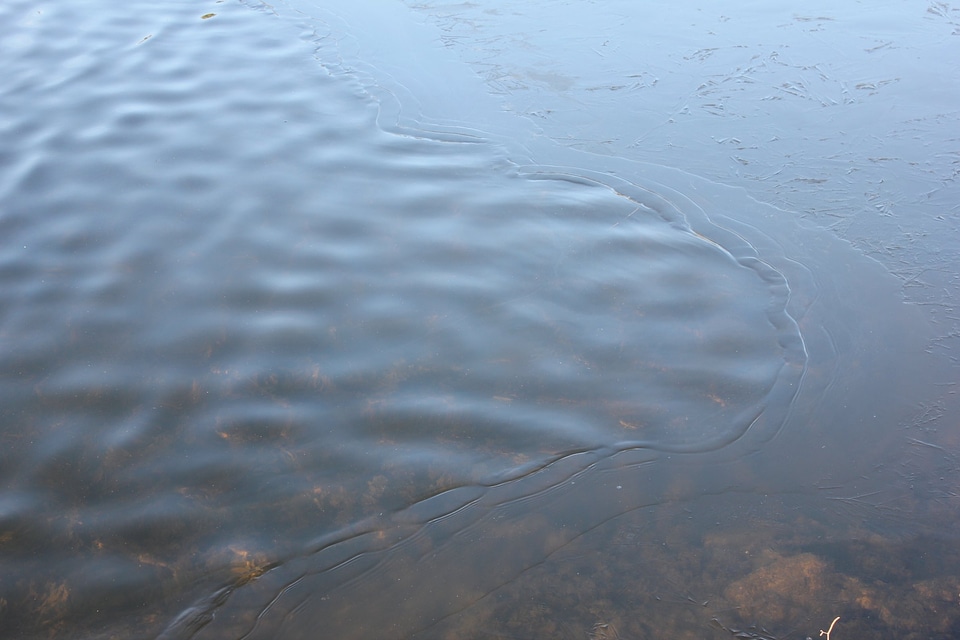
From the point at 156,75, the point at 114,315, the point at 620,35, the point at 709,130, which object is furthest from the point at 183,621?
the point at 620,35

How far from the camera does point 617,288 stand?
4016 millimetres

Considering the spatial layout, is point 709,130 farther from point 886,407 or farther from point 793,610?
point 793,610

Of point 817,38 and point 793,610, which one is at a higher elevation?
point 817,38

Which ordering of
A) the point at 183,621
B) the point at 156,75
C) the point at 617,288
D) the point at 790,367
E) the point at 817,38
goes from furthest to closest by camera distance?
the point at 817,38 < the point at 156,75 < the point at 617,288 < the point at 790,367 < the point at 183,621

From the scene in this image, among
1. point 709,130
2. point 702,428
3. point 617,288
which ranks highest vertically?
point 709,130

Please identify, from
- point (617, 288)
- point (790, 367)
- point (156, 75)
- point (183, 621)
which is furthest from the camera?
point (156, 75)

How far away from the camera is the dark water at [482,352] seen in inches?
107

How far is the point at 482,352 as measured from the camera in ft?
11.9

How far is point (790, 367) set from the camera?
3.63 metres

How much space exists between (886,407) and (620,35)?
4.67m

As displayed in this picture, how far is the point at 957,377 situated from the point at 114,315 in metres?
4.25

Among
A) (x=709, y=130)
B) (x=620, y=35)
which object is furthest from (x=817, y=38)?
(x=709, y=130)

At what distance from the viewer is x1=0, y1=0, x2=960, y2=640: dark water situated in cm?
272

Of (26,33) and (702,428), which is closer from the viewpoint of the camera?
(702,428)
